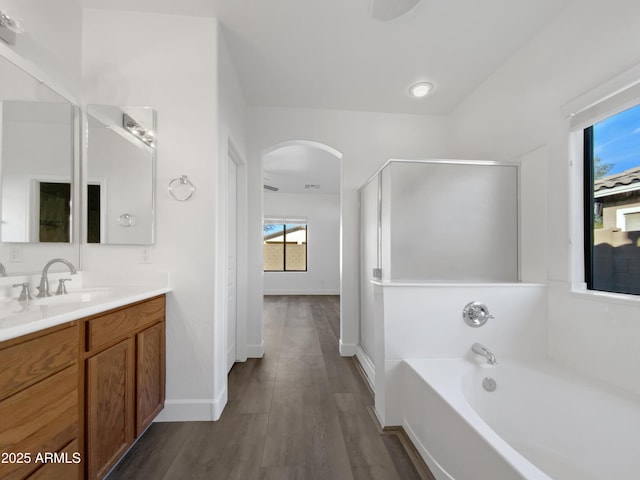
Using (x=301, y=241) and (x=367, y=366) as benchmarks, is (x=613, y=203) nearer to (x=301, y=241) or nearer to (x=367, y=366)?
(x=367, y=366)

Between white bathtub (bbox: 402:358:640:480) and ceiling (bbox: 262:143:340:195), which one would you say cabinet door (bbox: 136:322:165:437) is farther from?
ceiling (bbox: 262:143:340:195)

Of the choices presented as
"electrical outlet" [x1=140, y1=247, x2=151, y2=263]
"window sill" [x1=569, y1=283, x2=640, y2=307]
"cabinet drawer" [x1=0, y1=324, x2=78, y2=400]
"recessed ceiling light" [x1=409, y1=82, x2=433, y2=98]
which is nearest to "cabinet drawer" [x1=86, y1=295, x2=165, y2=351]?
"cabinet drawer" [x1=0, y1=324, x2=78, y2=400]

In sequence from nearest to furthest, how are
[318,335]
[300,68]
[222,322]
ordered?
[222,322], [300,68], [318,335]

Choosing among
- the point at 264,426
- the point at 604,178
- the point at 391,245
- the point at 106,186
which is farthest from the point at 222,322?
the point at 604,178

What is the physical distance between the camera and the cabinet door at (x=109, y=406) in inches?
46.7

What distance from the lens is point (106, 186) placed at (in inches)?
73.0

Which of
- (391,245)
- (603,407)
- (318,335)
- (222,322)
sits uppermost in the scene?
(391,245)

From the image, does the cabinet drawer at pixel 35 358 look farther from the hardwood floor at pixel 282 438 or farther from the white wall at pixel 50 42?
the white wall at pixel 50 42

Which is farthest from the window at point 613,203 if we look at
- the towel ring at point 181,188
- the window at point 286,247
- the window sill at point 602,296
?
the window at point 286,247

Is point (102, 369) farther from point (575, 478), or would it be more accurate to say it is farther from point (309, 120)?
point (309, 120)

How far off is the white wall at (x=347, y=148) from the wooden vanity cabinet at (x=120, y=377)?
134 cm

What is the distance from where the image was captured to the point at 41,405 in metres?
0.94

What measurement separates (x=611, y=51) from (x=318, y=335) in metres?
3.67

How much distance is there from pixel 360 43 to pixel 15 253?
2.54m
